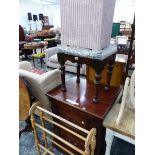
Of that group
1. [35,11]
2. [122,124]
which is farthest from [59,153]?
[35,11]

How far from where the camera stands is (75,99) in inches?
46.3

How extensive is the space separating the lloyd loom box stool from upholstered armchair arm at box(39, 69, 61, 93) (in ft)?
1.49

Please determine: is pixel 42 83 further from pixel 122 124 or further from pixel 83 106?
pixel 122 124

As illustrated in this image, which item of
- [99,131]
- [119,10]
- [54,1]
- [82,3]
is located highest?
[54,1]

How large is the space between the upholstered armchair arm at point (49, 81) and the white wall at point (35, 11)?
781cm

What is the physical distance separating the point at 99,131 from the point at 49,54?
2895 millimetres

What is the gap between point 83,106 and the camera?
1.09m

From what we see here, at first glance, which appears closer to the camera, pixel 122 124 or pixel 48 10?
pixel 122 124

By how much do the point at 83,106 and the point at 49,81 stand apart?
45 centimetres

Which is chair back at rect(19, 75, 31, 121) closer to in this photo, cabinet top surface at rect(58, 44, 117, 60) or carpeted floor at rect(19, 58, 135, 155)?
carpeted floor at rect(19, 58, 135, 155)
